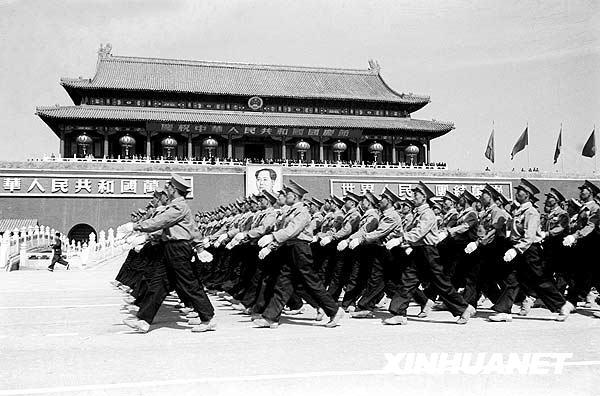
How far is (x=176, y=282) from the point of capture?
623 cm

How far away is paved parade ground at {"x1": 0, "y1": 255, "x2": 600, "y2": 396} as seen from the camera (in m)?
3.92

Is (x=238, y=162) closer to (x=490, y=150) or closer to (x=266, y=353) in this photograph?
(x=490, y=150)

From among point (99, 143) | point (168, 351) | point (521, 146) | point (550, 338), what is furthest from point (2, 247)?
point (521, 146)


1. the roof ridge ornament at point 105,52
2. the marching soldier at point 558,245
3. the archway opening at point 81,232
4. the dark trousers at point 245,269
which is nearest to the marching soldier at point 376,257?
the dark trousers at point 245,269

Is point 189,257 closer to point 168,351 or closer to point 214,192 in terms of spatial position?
point 168,351

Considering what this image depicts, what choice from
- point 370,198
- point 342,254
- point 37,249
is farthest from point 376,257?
point 37,249

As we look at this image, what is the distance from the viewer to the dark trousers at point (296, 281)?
655 cm

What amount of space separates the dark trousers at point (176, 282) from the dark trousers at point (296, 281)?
719mm

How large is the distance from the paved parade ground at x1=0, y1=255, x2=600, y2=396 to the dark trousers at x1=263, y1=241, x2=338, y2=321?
0.24m

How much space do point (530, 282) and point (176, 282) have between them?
155 inches

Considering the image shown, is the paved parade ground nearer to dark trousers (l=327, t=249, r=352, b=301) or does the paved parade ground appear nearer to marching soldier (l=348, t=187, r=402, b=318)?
marching soldier (l=348, t=187, r=402, b=318)

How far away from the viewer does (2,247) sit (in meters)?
14.8

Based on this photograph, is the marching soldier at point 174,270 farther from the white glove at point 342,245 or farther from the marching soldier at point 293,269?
the white glove at point 342,245

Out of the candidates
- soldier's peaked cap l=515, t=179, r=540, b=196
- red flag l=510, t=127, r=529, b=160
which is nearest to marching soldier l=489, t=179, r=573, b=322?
soldier's peaked cap l=515, t=179, r=540, b=196
